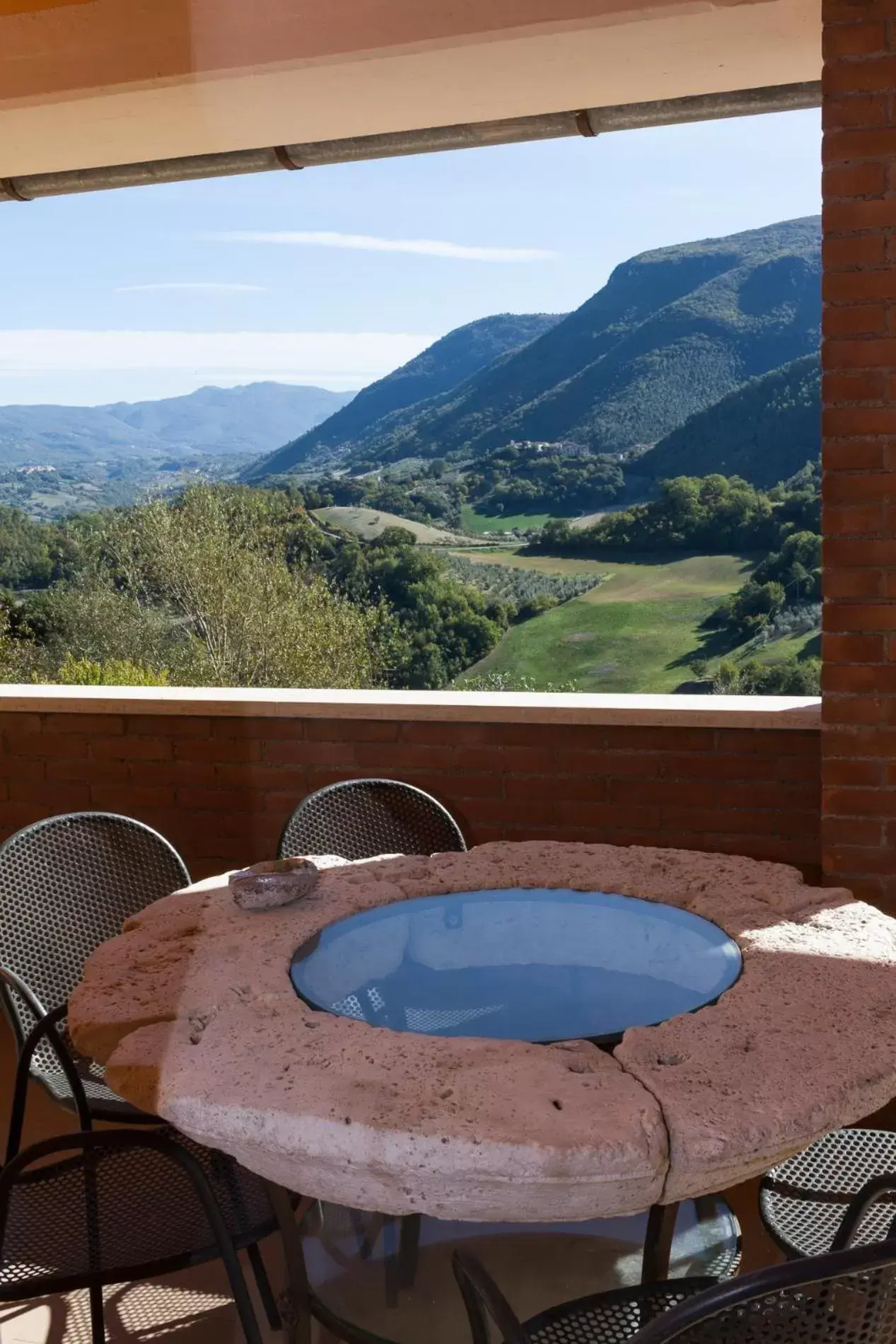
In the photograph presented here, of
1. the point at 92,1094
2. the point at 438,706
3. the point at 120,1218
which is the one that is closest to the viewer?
the point at 120,1218

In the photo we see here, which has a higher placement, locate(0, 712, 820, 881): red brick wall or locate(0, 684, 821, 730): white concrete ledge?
locate(0, 684, 821, 730): white concrete ledge

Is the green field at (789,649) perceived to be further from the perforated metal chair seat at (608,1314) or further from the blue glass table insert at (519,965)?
the perforated metal chair seat at (608,1314)

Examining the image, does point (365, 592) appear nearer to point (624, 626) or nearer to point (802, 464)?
point (624, 626)

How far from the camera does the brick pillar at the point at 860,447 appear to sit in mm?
2395

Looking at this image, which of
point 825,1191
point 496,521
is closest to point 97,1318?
point 825,1191

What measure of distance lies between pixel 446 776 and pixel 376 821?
0.64 metres

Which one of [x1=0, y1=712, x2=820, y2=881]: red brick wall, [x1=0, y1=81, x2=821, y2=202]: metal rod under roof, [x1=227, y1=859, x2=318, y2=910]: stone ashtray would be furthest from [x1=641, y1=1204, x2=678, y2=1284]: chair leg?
[x1=0, y1=81, x2=821, y2=202]: metal rod under roof

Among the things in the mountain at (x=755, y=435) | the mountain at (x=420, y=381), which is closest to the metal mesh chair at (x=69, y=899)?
the mountain at (x=755, y=435)

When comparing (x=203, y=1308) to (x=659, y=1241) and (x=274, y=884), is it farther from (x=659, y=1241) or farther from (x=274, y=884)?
(x=659, y=1241)

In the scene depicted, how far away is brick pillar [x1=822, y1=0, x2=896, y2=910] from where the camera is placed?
2395 mm

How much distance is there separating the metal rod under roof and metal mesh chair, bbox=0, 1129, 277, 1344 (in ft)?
8.95

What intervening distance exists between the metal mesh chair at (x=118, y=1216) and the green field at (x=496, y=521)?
49.2 ft

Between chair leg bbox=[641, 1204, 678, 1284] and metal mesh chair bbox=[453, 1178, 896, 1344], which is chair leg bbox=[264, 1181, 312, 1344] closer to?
chair leg bbox=[641, 1204, 678, 1284]

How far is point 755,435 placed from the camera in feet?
51.3
